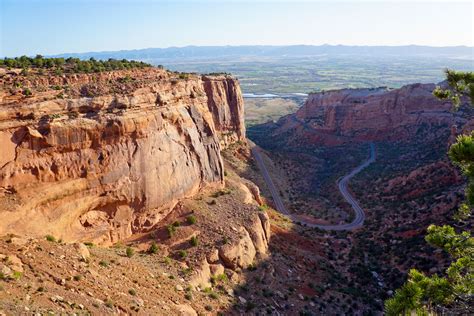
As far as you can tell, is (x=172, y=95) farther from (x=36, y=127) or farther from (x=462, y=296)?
(x=462, y=296)

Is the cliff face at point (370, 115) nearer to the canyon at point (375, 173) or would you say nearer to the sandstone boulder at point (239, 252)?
the canyon at point (375, 173)

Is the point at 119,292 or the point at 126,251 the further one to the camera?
the point at 126,251

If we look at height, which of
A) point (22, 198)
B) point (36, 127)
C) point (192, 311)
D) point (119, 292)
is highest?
point (36, 127)

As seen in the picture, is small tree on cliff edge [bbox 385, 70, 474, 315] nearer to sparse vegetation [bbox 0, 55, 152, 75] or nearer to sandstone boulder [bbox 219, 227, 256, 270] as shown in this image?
sandstone boulder [bbox 219, 227, 256, 270]

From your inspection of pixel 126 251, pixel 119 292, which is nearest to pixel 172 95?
pixel 126 251

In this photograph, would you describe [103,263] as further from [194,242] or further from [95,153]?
[194,242]

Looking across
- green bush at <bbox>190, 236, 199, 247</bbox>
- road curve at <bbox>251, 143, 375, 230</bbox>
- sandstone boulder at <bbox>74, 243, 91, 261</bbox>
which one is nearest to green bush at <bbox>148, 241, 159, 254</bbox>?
green bush at <bbox>190, 236, 199, 247</bbox>

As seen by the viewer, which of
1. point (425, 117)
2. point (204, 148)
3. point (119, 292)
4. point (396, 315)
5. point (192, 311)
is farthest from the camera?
point (425, 117)

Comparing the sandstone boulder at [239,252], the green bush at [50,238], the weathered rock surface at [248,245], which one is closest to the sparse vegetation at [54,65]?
the green bush at [50,238]
